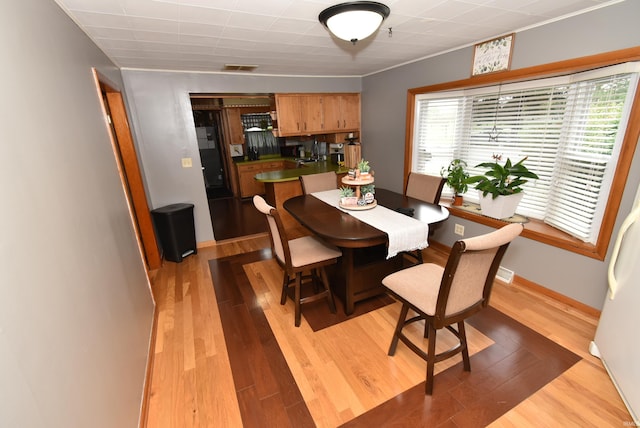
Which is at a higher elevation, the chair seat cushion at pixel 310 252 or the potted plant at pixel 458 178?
the potted plant at pixel 458 178

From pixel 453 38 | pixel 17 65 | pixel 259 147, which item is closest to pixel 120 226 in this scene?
pixel 17 65

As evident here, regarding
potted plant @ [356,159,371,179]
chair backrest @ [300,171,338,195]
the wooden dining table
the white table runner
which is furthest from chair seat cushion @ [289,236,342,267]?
chair backrest @ [300,171,338,195]

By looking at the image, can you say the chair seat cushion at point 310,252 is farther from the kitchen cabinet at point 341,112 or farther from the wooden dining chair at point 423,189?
the kitchen cabinet at point 341,112

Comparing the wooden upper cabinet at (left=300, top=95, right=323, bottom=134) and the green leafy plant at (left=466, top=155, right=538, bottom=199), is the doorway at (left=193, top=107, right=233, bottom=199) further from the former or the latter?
the green leafy plant at (left=466, top=155, right=538, bottom=199)

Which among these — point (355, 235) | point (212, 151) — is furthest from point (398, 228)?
point (212, 151)

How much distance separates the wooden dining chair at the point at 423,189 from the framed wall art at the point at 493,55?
106 centimetres

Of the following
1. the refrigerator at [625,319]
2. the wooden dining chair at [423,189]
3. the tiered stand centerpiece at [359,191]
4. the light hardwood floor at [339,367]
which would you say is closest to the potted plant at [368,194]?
the tiered stand centerpiece at [359,191]

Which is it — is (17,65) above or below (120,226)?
above

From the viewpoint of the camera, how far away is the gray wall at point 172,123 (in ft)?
10.3

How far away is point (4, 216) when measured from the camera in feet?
2.50

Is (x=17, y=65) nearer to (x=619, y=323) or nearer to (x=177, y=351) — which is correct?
(x=177, y=351)

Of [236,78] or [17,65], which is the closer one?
[17,65]

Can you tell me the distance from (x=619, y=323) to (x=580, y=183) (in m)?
1.14

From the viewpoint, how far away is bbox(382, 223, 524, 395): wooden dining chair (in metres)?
1.29
